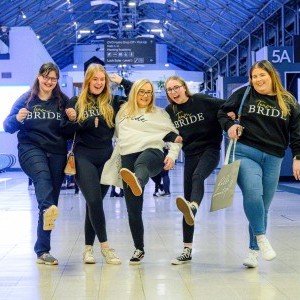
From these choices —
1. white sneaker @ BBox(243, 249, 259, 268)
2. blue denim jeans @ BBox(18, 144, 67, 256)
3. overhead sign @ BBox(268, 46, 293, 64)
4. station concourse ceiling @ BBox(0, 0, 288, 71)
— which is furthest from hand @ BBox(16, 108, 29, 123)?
station concourse ceiling @ BBox(0, 0, 288, 71)

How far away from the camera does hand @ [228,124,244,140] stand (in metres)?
4.90

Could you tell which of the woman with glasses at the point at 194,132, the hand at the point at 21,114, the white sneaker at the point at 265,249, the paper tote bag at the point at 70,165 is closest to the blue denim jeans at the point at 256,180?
the white sneaker at the point at 265,249

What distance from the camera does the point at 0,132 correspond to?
81.4ft

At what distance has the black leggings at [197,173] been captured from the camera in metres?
5.19

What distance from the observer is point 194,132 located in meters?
5.34

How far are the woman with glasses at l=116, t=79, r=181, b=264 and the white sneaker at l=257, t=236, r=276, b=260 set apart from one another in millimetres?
852

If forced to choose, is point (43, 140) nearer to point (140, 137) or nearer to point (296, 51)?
point (140, 137)

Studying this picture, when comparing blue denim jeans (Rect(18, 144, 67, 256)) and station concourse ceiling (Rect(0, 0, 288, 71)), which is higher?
station concourse ceiling (Rect(0, 0, 288, 71))

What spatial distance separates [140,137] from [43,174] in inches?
30.0

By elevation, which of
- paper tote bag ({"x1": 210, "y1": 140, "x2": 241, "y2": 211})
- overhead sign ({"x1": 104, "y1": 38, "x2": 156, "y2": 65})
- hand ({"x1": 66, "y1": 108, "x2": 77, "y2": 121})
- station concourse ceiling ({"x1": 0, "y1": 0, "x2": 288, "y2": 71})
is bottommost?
paper tote bag ({"x1": 210, "y1": 140, "x2": 241, "y2": 211})

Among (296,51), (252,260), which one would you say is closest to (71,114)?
(252,260)

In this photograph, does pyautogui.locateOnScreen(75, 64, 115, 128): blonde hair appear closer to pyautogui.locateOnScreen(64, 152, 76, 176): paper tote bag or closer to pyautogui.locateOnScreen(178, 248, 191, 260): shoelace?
pyautogui.locateOnScreen(64, 152, 76, 176): paper tote bag

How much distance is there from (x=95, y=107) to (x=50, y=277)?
1.31 m

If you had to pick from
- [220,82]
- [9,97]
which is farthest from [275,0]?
[9,97]
